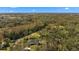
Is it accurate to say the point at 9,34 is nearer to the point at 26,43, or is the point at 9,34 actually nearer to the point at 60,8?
the point at 26,43

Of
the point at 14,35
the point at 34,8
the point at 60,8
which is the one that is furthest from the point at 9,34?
the point at 60,8

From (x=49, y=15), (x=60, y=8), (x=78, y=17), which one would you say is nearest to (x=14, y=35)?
(x=49, y=15)
